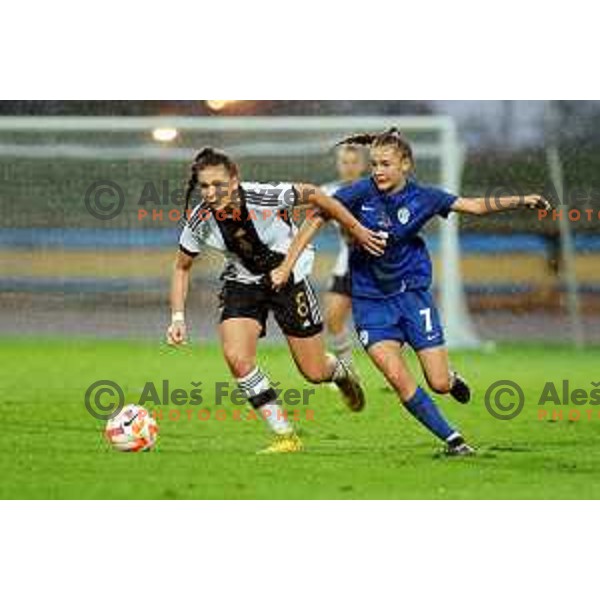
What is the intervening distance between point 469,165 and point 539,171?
498mm

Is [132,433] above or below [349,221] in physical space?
below

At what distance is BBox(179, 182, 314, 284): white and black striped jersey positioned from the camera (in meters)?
7.34

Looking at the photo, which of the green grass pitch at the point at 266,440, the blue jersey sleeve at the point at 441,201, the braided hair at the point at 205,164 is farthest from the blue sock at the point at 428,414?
the braided hair at the point at 205,164

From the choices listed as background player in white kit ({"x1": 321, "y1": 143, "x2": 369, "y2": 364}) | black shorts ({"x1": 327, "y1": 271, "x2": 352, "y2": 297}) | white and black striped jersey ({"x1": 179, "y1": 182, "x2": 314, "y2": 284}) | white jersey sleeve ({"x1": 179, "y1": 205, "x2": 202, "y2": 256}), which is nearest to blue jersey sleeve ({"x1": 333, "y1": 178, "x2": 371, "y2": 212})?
white and black striped jersey ({"x1": 179, "y1": 182, "x2": 314, "y2": 284})

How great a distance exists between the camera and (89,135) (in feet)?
25.7

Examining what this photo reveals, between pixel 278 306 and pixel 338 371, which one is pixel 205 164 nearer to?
pixel 278 306

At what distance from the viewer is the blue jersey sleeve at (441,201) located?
733cm

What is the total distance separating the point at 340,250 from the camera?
8016 millimetres

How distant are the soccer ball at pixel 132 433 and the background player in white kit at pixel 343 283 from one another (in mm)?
989

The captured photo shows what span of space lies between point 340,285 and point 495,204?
3.96 ft

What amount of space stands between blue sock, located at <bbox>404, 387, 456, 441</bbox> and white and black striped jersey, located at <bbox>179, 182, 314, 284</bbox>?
732 mm

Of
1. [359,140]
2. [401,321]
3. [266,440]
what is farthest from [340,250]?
[266,440]

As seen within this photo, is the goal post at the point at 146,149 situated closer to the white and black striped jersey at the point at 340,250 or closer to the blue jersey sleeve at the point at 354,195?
the white and black striped jersey at the point at 340,250
